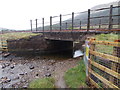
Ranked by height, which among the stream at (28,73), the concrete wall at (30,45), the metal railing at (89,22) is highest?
the metal railing at (89,22)

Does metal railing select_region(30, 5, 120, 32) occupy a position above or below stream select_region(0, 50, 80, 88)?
above

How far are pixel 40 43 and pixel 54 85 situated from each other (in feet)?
30.3

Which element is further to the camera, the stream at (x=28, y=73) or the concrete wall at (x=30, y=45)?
the concrete wall at (x=30, y=45)

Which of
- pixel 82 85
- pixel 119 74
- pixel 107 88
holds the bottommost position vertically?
pixel 82 85

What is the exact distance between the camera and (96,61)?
4281mm

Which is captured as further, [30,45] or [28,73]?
[30,45]

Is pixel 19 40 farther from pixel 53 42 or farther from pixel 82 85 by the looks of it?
pixel 82 85

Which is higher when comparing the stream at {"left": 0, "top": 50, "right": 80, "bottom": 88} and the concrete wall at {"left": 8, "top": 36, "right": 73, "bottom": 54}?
the concrete wall at {"left": 8, "top": 36, "right": 73, "bottom": 54}

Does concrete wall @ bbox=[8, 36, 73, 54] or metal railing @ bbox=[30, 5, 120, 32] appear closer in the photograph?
metal railing @ bbox=[30, 5, 120, 32]

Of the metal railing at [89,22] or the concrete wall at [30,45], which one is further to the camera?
the concrete wall at [30,45]

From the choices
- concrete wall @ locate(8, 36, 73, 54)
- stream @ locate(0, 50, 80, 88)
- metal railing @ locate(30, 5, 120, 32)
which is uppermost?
metal railing @ locate(30, 5, 120, 32)

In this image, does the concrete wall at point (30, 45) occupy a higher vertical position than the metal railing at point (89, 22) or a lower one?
lower

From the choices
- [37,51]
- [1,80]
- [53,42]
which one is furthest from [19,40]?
[1,80]

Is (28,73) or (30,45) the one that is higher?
(30,45)
